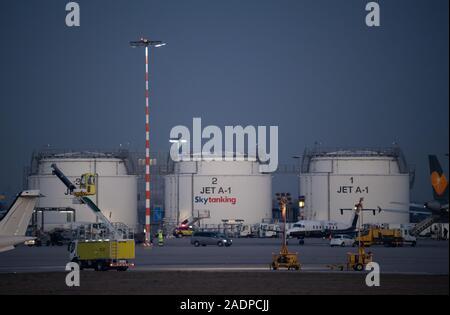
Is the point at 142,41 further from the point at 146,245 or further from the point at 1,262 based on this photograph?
the point at 1,262

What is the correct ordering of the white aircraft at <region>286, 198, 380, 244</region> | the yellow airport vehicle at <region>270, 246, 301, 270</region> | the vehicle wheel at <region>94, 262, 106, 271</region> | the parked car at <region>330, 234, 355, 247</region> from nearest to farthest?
the vehicle wheel at <region>94, 262, 106, 271</region>
the yellow airport vehicle at <region>270, 246, 301, 270</region>
the parked car at <region>330, 234, 355, 247</region>
the white aircraft at <region>286, 198, 380, 244</region>

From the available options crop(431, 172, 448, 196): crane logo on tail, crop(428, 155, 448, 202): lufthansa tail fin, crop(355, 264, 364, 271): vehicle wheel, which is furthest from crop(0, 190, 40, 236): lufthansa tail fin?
crop(431, 172, 448, 196): crane logo on tail

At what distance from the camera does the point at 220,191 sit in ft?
469

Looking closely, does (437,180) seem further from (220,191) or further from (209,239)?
(220,191)

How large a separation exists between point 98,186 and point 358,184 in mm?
41260

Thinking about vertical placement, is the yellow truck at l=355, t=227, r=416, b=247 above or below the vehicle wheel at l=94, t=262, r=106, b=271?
below


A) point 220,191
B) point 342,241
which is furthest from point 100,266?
point 220,191

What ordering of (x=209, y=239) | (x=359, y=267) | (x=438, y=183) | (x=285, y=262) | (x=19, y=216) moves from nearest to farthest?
(x=438, y=183)
(x=19, y=216)
(x=359, y=267)
(x=285, y=262)
(x=209, y=239)

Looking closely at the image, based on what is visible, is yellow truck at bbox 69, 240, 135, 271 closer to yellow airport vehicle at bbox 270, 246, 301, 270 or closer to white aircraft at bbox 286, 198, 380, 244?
yellow airport vehicle at bbox 270, 246, 301, 270

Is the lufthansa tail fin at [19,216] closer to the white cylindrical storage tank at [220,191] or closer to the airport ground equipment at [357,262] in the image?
the airport ground equipment at [357,262]

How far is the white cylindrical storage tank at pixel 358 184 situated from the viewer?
140m

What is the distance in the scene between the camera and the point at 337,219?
140 meters

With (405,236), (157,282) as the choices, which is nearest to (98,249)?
(157,282)

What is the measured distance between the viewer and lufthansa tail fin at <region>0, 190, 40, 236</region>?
55.3 metres
